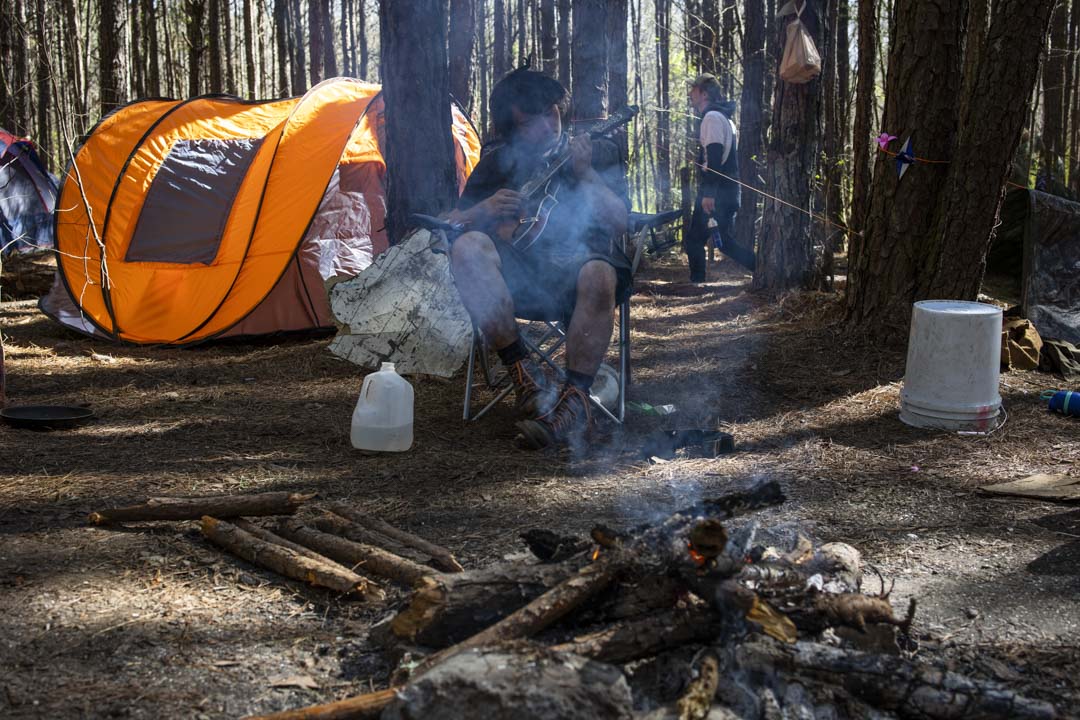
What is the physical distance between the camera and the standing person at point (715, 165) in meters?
8.33

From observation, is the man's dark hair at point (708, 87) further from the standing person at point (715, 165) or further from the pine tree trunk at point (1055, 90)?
the pine tree trunk at point (1055, 90)

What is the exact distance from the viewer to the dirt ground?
2.13m

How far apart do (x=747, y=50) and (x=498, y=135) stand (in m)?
6.03

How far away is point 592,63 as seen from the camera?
7.77 meters

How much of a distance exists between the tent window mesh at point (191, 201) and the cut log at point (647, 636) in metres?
5.47

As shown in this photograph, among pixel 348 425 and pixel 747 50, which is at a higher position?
pixel 747 50

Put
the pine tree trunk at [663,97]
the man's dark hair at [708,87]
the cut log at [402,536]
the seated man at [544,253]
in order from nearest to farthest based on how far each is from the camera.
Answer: the cut log at [402,536], the seated man at [544,253], the man's dark hair at [708,87], the pine tree trunk at [663,97]

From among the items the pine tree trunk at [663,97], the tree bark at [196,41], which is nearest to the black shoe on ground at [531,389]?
the tree bark at [196,41]

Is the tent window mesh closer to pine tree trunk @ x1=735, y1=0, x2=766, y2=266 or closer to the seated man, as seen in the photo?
the seated man

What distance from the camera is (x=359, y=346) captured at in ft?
18.7

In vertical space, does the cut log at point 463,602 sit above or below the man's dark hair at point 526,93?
below

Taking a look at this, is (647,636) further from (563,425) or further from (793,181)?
(793,181)

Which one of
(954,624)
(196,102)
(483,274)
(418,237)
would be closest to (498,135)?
(483,274)

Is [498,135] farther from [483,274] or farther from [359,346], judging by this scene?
[359,346]
